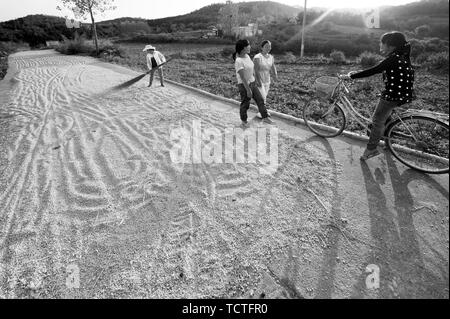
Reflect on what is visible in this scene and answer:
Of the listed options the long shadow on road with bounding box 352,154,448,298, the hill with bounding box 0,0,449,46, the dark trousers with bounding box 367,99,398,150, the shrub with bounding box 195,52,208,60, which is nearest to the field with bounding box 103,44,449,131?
the dark trousers with bounding box 367,99,398,150

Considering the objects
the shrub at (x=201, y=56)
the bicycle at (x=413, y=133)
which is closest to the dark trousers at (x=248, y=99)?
the bicycle at (x=413, y=133)

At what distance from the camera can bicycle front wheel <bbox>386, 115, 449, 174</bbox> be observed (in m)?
3.37

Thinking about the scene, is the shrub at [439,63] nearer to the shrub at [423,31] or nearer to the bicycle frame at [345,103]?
the bicycle frame at [345,103]

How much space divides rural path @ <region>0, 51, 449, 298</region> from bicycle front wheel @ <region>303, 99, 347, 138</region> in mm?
300

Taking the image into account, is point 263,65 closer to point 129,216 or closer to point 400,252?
point 129,216

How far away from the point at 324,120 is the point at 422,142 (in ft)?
7.55

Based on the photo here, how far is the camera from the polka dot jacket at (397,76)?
324cm

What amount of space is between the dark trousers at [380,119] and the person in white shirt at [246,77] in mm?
2262

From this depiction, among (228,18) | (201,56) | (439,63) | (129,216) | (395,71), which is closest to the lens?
(129,216)

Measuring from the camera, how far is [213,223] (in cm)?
302

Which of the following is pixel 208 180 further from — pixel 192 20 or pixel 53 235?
pixel 192 20

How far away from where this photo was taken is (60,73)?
42.8 ft

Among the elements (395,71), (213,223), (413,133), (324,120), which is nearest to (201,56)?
(324,120)

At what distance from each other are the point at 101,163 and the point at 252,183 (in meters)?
2.45
